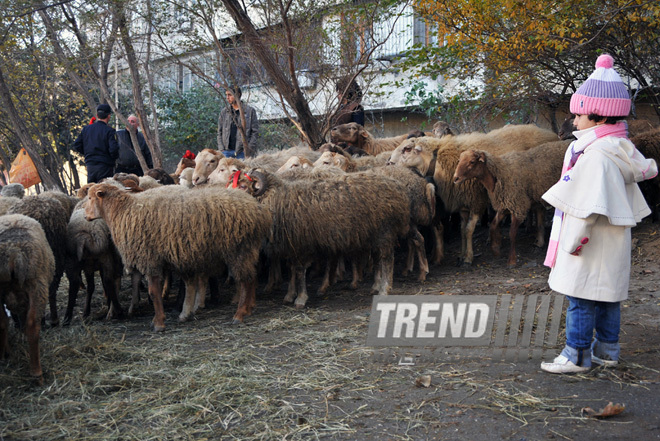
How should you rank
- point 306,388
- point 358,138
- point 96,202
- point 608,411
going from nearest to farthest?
point 608,411 < point 306,388 < point 96,202 < point 358,138

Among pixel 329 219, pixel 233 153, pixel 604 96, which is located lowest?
pixel 329 219

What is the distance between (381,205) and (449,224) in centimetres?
321

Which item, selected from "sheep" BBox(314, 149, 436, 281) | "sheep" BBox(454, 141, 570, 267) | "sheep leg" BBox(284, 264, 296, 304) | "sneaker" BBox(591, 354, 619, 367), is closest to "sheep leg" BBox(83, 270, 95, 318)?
"sheep leg" BBox(284, 264, 296, 304)

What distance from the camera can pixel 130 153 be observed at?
42.0 feet

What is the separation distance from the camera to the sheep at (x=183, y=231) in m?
6.68

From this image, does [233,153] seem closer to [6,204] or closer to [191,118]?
[6,204]

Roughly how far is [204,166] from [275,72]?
2.06 m

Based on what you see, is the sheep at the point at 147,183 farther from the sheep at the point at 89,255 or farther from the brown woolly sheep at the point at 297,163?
the brown woolly sheep at the point at 297,163

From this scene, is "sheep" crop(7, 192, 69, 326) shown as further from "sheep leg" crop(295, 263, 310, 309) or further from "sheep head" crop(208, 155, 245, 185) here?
"sheep leg" crop(295, 263, 310, 309)

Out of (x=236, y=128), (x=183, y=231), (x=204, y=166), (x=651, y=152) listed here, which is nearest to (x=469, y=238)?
(x=651, y=152)

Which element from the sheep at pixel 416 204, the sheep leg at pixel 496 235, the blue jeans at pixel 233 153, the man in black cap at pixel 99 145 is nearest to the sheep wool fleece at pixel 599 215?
the sheep at pixel 416 204

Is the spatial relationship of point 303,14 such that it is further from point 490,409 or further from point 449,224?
point 490,409

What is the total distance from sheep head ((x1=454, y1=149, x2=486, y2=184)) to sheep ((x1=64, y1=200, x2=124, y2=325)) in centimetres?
469

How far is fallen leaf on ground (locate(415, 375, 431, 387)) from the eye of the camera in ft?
14.7
